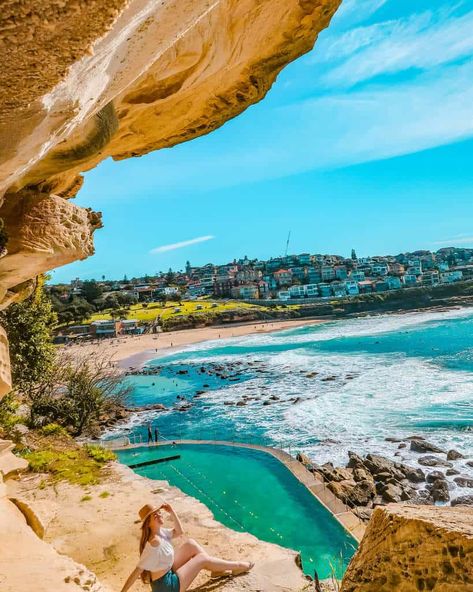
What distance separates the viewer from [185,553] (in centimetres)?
571

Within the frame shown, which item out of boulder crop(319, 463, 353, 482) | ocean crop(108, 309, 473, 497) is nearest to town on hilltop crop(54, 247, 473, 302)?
ocean crop(108, 309, 473, 497)

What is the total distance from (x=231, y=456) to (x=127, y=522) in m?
7.49

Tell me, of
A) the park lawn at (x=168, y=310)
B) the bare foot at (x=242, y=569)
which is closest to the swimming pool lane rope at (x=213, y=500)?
the bare foot at (x=242, y=569)

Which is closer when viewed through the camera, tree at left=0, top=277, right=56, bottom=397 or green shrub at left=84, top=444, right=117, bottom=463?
green shrub at left=84, top=444, right=117, bottom=463

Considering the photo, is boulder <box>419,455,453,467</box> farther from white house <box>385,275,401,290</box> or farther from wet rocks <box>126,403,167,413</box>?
white house <box>385,275,401,290</box>

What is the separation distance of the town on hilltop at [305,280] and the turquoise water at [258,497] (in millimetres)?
100146

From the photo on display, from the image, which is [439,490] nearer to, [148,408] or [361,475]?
[361,475]

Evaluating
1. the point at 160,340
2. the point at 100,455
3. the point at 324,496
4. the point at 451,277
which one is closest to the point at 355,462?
the point at 324,496

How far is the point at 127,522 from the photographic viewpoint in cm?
824

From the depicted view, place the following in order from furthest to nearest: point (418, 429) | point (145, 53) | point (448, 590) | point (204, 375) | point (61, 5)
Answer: point (204, 375) → point (418, 429) → point (145, 53) → point (448, 590) → point (61, 5)

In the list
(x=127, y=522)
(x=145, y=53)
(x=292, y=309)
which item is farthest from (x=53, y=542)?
(x=292, y=309)

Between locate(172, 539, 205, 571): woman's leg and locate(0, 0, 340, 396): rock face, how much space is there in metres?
3.20

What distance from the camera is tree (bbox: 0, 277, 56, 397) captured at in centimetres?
1489

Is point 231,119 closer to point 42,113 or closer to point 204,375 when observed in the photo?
point 42,113
